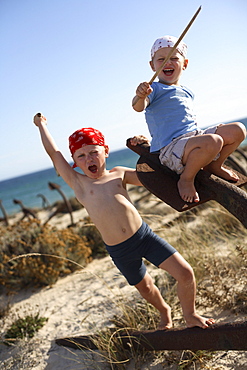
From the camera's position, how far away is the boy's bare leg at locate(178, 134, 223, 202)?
6.07 feet

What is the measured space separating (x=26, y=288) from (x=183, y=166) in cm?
415

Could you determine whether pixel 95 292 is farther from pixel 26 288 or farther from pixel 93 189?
pixel 93 189

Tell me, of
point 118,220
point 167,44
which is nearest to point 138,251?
point 118,220

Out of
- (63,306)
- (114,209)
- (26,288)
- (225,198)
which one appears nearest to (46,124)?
(114,209)

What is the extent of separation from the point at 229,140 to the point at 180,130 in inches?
12.2

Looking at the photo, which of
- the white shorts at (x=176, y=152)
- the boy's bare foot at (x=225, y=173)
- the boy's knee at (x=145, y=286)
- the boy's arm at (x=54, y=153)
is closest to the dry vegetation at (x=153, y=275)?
the boy's knee at (x=145, y=286)

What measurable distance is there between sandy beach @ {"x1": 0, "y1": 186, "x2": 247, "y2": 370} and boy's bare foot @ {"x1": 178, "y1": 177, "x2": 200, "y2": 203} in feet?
4.52

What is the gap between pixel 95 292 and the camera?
4645 mm

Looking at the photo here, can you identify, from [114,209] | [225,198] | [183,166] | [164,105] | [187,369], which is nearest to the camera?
[225,198]

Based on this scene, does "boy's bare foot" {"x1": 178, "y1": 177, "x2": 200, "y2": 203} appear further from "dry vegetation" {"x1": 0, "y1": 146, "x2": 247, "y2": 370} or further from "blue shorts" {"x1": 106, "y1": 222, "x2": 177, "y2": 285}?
"dry vegetation" {"x1": 0, "y1": 146, "x2": 247, "y2": 370}

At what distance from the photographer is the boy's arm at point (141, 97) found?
6.56ft

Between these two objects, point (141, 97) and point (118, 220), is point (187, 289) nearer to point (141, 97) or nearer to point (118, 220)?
point (118, 220)

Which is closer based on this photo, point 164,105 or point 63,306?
point 164,105

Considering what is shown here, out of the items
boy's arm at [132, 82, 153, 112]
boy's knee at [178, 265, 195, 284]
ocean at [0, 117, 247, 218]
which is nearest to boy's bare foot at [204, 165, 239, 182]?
boy's arm at [132, 82, 153, 112]
